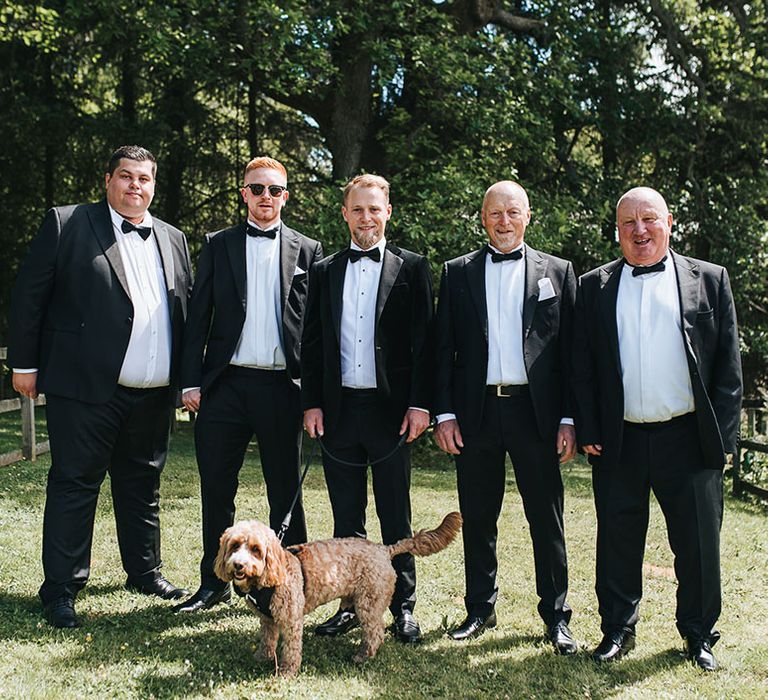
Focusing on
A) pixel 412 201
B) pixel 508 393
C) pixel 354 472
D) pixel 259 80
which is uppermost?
pixel 259 80

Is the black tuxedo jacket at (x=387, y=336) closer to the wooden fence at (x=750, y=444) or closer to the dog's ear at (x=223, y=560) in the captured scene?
the dog's ear at (x=223, y=560)

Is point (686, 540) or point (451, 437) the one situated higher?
point (451, 437)

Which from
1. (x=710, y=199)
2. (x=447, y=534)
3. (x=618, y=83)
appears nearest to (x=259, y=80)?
(x=618, y=83)

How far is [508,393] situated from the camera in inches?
175

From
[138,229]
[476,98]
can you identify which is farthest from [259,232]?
[476,98]

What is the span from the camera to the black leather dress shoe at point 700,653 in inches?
165

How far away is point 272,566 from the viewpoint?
3873 millimetres

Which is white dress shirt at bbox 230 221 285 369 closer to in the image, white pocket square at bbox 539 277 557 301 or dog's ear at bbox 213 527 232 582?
dog's ear at bbox 213 527 232 582

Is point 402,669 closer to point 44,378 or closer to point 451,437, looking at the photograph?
point 451,437

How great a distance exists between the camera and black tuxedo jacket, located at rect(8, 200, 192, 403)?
4727 millimetres

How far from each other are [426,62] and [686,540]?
9297 mm

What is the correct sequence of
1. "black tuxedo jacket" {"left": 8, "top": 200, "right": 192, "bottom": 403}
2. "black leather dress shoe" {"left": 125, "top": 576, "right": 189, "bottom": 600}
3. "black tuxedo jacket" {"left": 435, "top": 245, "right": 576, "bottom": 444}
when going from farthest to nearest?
"black leather dress shoe" {"left": 125, "top": 576, "right": 189, "bottom": 600}
"black tuxedo jacket" {"left": 8, "top": 200, "right": 192, "bottom": 403}
"black tuxedo jacket" {"left": 435, "top": 245, "right": 576, "bottom": 444}

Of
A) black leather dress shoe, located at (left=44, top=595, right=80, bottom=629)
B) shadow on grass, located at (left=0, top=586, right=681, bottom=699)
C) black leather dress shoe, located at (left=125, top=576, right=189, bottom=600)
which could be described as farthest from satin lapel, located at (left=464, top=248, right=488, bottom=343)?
black leather dress shoe, located at (left=44, top=595, right=80, bottom=629)

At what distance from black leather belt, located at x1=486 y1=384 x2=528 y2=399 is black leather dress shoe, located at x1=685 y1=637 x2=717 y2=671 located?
153 cm
